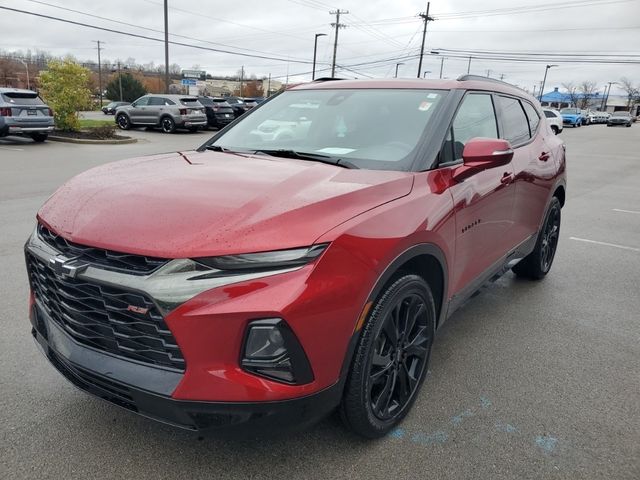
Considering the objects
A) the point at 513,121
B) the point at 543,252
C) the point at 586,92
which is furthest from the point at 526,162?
the point at 586,92

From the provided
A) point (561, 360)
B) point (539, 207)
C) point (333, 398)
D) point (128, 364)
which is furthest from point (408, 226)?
point (539, 207)

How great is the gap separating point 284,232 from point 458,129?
166 cm

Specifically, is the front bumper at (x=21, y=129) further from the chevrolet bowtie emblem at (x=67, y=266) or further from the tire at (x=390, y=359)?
the tire at (x=390, y=359)

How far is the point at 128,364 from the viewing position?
192cm

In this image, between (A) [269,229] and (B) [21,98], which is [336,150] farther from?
(B) [21,98]

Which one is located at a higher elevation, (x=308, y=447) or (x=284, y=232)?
(x=284, y=232)

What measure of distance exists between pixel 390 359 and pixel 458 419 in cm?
61

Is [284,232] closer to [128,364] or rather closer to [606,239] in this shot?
[128,364]

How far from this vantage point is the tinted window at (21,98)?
15571mm

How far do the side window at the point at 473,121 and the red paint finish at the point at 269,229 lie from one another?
0.78 feet

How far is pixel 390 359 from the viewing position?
95.2 inches

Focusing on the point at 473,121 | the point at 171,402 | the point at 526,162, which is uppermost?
the point at 473,121

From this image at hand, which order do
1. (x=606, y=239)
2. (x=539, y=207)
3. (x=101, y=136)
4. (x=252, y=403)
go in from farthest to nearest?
(x=101, y=136), (x=606, y=239), (x=539, y=207), (x=252, y=403)

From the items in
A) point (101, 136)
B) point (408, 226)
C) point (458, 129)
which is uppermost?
point (458, 129)
